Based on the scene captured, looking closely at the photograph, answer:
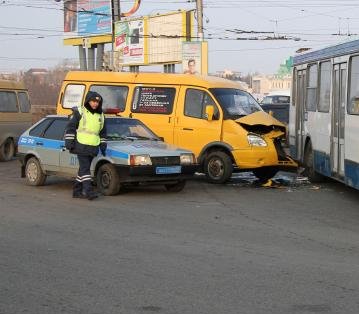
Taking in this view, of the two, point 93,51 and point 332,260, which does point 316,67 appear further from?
point 93,51

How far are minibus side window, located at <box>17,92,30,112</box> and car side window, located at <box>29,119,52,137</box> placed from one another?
24.3ft

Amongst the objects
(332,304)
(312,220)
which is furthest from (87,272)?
(312,220)

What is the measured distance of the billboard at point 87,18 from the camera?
4178 cm

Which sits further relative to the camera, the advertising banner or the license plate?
the advertising banner

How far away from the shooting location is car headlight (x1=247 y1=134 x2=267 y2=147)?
1341 centimetres

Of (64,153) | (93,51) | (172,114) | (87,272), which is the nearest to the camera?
(87,272)

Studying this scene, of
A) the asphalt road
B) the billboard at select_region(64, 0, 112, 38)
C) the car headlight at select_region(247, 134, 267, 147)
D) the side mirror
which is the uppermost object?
the billboard at select_region(64, 0, 112, 38)

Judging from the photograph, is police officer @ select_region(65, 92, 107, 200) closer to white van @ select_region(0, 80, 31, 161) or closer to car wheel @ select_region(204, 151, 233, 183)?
car wheel @ select_region(204, 151, 233, 183)

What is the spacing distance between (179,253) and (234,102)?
7474 millimetres

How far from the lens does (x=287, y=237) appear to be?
817 centimetres

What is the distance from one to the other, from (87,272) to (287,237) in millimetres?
2959

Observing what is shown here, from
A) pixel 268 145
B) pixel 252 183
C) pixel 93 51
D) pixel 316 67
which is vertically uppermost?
pixel 93 51

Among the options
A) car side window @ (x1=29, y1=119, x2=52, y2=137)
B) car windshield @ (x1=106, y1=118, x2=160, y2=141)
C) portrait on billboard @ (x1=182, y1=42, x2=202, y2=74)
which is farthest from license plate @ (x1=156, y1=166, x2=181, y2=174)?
portrait on billboard @ (x1=182, y1=42, x2=202, y2=74)

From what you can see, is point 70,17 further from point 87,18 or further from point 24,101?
point 24,101
